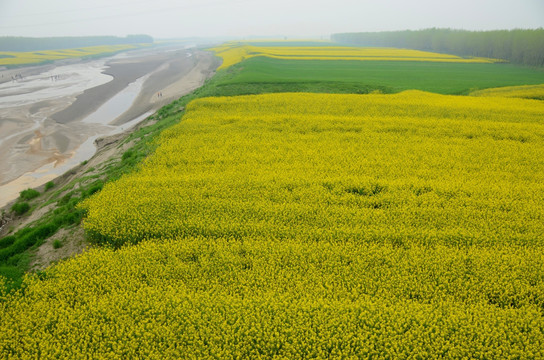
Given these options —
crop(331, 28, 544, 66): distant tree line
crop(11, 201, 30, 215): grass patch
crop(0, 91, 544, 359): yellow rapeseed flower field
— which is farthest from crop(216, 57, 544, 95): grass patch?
crop(331, 28, 544, 66): distant tree line

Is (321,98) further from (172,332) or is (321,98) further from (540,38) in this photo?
(540,38)

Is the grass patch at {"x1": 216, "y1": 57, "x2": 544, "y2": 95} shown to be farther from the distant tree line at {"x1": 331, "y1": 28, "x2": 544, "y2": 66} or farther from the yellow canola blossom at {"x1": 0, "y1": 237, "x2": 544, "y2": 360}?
the yellow canola blossom at {"x1": 0, "y1": 237, "x2": 544, "y2": 360}

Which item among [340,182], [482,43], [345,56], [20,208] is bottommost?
[20,208]

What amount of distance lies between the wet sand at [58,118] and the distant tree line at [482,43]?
62.1 meters

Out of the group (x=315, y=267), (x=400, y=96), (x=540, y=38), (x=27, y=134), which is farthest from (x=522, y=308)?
(x=540, y=38)

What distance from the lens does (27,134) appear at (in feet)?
89.2

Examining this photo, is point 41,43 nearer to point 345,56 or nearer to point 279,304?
point 345,56

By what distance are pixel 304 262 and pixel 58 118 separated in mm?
33617

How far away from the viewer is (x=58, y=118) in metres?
31.7

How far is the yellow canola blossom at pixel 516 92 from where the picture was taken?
92.2 ft

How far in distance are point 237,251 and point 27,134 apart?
92.0 ft

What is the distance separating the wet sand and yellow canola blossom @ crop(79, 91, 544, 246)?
999 cm

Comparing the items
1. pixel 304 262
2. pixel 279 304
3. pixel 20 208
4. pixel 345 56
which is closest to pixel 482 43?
pixel 345 56

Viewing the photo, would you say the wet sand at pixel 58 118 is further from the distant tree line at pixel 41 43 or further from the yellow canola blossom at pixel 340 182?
the distant tree line at pixel 41 43
